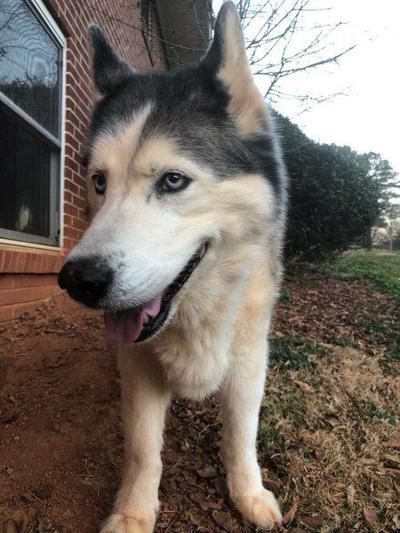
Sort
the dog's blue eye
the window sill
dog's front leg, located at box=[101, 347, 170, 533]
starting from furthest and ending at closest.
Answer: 1. the window sill
2. dog's front leg, located at box=[101, 347, 170, 533]
3. the dog's blue eye

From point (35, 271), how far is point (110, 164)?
2283mm

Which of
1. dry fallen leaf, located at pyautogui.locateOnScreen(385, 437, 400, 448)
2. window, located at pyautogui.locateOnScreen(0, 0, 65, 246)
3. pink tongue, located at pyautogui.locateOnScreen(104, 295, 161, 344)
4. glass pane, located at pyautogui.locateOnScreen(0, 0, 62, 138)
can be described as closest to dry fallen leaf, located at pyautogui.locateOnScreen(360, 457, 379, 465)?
dry fallen leaf, located at pyautogui.locateOnScreen(385, 437, 400, 448)

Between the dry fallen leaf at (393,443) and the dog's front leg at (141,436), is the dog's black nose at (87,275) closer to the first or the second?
the dog's front leg at (141,436)

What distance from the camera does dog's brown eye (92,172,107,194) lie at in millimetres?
1803

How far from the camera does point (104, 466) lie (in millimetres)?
2207

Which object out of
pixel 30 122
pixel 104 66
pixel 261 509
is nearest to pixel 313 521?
pixel 261 509

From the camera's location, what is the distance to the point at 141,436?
195 centimetres

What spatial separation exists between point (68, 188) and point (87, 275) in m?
3.41

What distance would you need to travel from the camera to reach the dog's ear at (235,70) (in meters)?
1.78

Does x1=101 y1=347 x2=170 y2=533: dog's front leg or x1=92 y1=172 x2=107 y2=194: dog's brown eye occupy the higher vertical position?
x1=92 y1=172 x2=107 y2=194: dog's brown eye

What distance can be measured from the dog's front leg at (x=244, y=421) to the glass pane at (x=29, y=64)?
9.32 ft

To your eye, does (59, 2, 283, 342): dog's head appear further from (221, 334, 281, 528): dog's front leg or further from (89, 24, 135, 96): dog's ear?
(221, 334, 281, 528): dog's front leg

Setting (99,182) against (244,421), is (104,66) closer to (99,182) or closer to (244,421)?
(99,182)

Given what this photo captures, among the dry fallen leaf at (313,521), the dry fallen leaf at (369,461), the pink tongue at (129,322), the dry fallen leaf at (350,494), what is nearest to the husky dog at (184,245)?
the pink tongue at (129,322)
